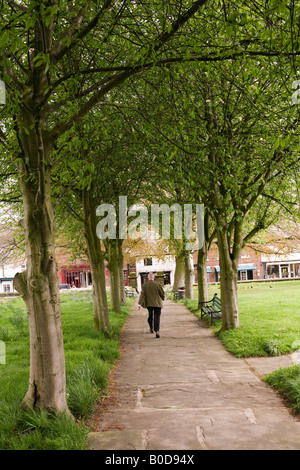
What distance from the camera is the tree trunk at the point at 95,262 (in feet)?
39.9

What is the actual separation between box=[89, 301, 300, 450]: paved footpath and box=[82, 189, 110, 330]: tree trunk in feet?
6.43

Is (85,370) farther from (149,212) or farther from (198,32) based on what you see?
(149,212)

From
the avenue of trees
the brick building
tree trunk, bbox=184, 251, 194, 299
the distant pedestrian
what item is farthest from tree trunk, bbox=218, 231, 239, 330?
the brick building

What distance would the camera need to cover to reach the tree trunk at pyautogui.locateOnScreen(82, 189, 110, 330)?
12172 millimetres

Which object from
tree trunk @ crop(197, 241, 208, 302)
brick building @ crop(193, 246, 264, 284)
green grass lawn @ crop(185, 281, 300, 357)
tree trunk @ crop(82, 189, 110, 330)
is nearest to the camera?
green grass lawn @ crop(185, 281, 300, 357)

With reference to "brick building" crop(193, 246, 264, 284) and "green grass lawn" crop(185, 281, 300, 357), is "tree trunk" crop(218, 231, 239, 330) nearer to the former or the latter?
"green grass lawn" crop(185, 281, 300, 357)

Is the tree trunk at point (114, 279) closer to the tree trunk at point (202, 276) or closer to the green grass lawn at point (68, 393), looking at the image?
the tree trunk at point (202, 276)

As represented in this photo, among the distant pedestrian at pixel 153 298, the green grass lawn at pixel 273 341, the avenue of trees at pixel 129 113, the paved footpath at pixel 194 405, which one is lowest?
the paved footpath at pixel 194 405

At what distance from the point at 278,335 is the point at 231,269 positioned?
8.29 feet

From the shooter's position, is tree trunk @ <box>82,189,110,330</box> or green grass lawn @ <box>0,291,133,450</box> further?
tree trunk @ <box>82,189,110,330</box>

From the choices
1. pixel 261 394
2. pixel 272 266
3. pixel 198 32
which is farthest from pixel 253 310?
pixel 272 266

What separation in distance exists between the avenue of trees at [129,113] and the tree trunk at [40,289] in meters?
0.01

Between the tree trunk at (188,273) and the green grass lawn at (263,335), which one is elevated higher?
the tree trunk at (188,273)

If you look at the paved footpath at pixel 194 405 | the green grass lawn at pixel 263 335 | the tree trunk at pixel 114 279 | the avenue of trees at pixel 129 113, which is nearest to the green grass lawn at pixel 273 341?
the green grass lawn at pixel 263 335
